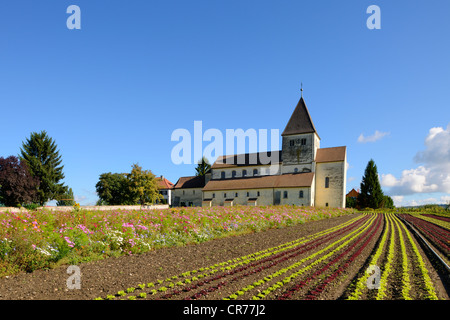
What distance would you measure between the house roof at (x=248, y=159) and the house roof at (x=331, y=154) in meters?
6.73

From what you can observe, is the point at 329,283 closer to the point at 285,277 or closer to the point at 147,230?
the point at 285,277

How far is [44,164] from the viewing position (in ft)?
164

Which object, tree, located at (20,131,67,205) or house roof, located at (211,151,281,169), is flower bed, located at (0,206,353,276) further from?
tree, located at (20,131,67,205)

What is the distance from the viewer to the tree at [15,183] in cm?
4034

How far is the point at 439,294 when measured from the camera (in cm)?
649

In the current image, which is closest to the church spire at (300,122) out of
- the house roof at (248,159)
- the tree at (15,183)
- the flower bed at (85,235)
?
the house roof at (248,159)

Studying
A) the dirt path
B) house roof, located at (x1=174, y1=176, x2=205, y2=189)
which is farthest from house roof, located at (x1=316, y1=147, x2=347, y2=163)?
the dirt path

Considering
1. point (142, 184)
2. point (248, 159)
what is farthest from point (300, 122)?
point (142, 184)

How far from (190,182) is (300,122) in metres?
23.3

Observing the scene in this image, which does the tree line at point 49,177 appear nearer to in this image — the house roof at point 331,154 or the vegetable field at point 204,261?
the house roof at point 331,154

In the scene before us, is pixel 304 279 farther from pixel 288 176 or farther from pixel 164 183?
pixel 164 183

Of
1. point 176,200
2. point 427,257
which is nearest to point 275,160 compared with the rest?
point 176,200

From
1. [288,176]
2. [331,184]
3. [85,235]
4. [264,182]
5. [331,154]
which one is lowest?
[85,235]

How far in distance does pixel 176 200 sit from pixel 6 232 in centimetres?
4735
